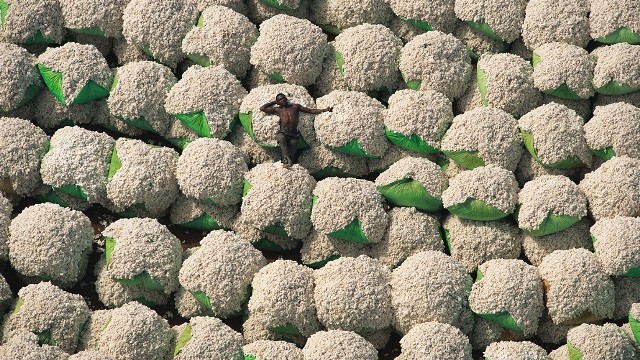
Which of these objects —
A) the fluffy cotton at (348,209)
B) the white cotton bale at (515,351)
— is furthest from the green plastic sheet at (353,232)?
the white cotton bale at (515,351)

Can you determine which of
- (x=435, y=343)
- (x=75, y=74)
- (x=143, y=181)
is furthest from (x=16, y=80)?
(x=435, y=343)

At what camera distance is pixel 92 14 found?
13539 mm

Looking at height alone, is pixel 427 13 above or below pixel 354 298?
above

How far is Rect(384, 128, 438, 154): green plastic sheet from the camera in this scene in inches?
506

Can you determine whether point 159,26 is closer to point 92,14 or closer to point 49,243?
point 92,14

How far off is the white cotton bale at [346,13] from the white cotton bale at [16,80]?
273 cm

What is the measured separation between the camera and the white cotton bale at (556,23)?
→ 13359mm

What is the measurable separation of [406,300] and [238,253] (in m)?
1.51

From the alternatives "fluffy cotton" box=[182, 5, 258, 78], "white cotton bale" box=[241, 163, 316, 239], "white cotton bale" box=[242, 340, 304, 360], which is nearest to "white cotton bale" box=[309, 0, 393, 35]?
"fluffy cotton" box=[182, 5, 258, 78]

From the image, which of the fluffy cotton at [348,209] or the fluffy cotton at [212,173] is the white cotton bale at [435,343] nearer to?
the fluffy cotton at [348,209]

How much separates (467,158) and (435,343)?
72.8 inches

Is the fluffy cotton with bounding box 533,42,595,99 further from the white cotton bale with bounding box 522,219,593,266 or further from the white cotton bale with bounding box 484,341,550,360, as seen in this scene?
the white cotton bale with bounding box 484,341,550,360

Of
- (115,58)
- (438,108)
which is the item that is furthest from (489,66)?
(115,58)

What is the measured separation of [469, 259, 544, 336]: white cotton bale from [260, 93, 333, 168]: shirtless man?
206 cm
